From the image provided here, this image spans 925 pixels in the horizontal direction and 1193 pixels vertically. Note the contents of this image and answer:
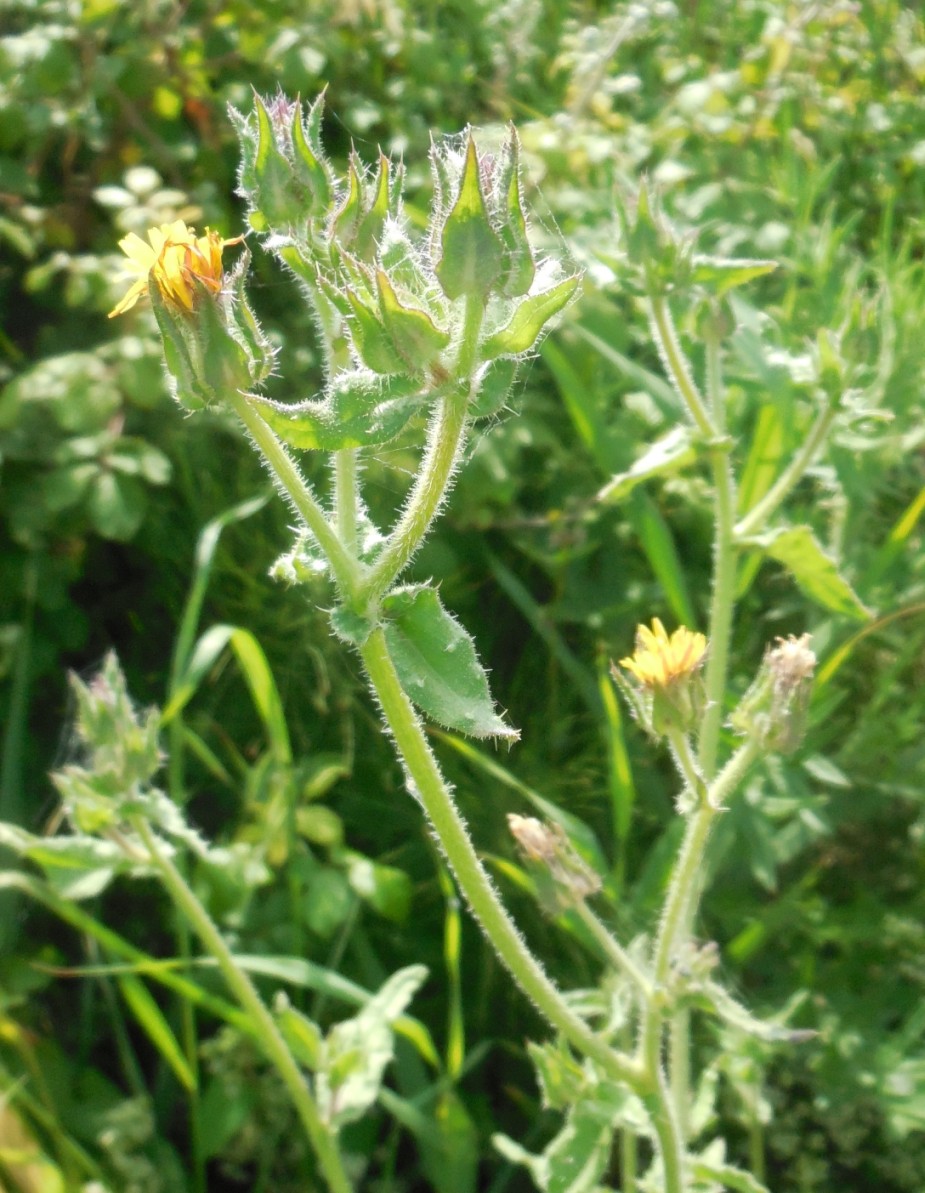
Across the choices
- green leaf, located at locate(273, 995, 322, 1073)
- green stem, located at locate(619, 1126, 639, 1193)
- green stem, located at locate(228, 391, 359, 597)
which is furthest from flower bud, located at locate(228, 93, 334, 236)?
green stem, located at locate(619, 1126, 639, 1193)

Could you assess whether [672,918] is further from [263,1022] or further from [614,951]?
[263,1022]

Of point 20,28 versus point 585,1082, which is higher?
point 20,28

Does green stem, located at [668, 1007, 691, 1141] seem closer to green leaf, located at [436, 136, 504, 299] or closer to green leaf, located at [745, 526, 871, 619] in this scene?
green leaf, located at [745, 526, 871, 619]

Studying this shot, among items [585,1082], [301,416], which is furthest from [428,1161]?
[301,416]

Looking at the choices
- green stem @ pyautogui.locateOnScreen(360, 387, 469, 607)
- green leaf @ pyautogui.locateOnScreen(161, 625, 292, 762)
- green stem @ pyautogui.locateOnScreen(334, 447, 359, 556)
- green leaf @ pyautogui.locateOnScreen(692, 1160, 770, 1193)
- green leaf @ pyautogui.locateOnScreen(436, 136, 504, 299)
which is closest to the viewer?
green leaf @ pyautogui.locateOnScreen(436, 136, 504, 299)

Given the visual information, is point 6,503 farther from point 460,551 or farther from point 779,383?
point 779,383

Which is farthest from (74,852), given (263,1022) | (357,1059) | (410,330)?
(410,330)

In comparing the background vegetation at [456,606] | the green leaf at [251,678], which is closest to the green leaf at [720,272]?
the background vegetation at [456,606]
